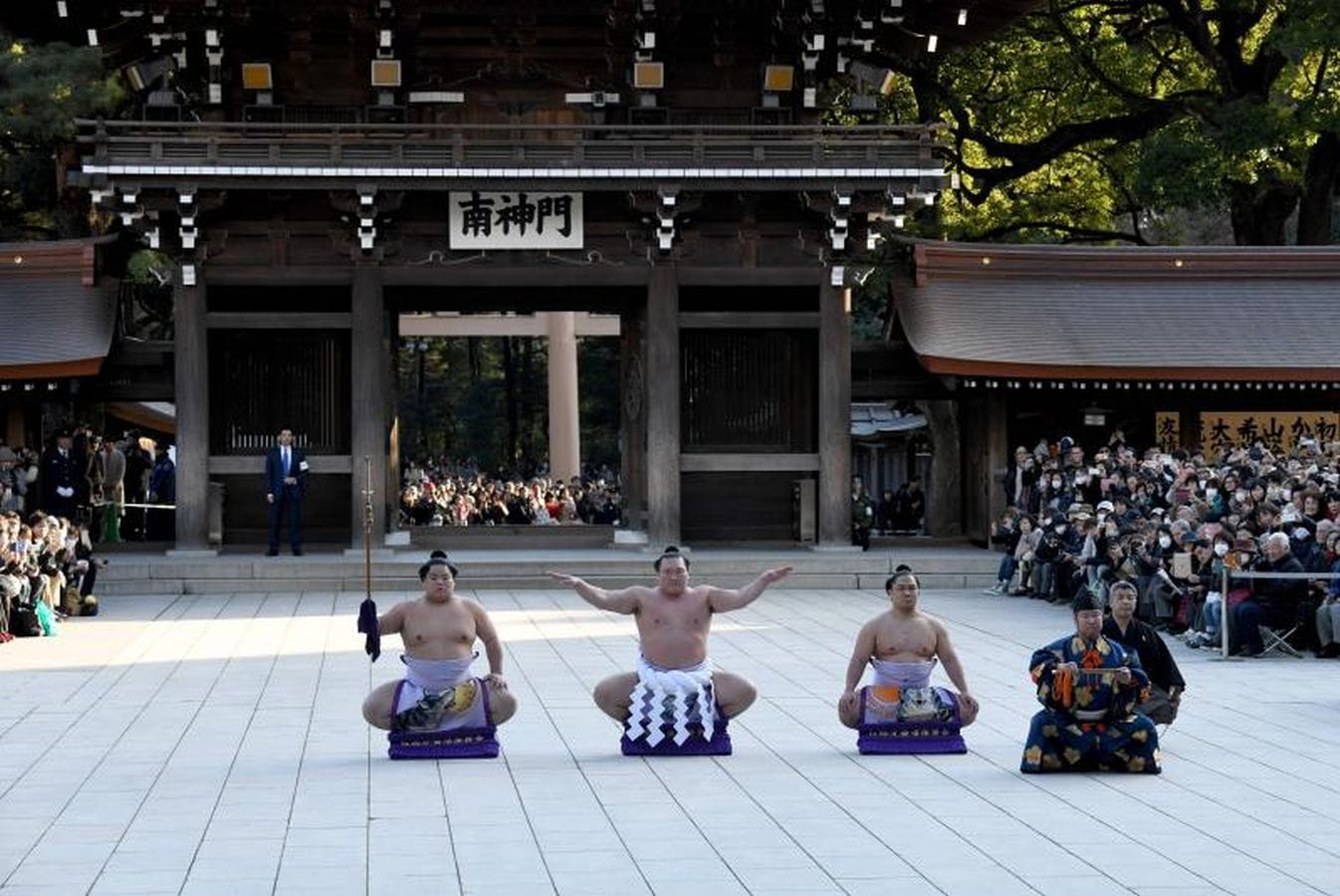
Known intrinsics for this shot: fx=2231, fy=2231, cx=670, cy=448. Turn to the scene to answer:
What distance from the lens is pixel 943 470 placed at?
34281 millimetres

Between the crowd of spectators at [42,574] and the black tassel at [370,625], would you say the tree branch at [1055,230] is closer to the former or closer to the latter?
the crowd of spectators at [42,574]

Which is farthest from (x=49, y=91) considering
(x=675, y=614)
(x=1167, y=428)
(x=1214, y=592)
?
(x=675, y=614)

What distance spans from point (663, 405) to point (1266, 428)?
842 cm

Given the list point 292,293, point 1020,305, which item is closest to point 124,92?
point 292,293

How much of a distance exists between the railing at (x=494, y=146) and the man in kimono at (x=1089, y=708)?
1441cm

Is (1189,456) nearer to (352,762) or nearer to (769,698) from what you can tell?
(769,698)

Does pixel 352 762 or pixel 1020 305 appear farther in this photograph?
pixel 1020 305

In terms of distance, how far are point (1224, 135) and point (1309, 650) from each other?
53.4 ft

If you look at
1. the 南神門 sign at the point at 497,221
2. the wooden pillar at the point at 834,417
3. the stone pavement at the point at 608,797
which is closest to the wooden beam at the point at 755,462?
the wooden pillar at the point at 834,417

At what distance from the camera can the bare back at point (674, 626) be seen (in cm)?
1288

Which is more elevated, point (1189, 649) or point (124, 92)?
point (124, 92)

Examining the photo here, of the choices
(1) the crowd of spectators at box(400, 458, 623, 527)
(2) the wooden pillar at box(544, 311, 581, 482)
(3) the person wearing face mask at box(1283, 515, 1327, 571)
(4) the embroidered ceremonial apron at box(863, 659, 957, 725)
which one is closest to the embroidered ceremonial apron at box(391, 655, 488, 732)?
(4) the embroidered ceremonial apron at box(863, 659, 957, 725)

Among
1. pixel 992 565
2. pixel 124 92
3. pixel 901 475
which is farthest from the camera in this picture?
pixel 901 475

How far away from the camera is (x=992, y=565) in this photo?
2677 cm
